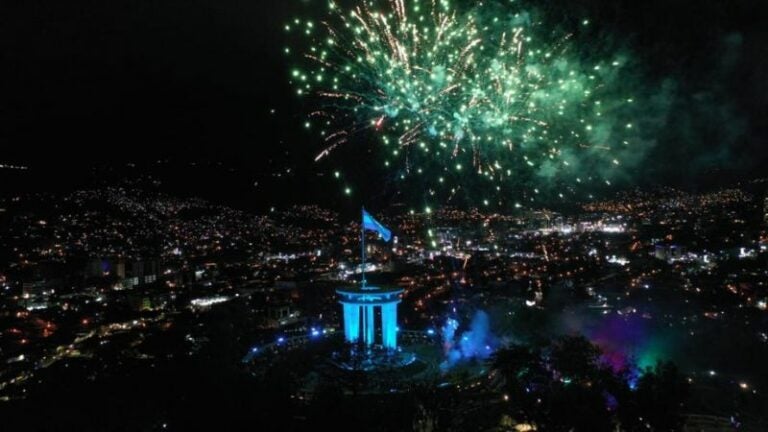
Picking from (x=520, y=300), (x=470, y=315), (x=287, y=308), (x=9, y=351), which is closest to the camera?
(x=9, y=351)

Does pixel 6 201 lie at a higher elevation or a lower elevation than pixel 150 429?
higher

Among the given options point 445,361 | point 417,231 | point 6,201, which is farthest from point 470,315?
point 6,201

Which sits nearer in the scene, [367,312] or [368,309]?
[368,309]

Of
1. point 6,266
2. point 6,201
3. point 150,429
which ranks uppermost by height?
point 6,201

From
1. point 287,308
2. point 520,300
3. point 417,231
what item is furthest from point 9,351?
point 417,231

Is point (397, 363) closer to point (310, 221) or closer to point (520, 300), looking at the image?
point (520, 300)

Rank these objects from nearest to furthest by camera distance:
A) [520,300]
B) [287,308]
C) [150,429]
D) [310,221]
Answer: [150,429] → [520,300] → [287,308] → [310,221]

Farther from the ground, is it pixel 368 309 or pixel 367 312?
pixel 368 309

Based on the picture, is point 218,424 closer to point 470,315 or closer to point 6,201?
point 470,315

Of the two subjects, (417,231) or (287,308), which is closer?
(287,308)
